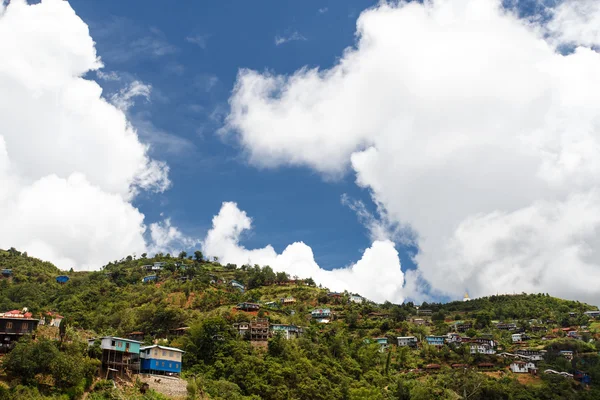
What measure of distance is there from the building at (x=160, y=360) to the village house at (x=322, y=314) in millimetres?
49138

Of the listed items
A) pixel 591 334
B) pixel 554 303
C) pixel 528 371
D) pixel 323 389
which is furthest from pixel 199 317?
pixel 554 303

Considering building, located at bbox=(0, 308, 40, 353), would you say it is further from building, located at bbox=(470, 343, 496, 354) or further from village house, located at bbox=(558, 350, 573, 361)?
village house, located at bbox=(558, 350, 573, 361)

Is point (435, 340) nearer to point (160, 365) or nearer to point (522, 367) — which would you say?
point (522, 367)

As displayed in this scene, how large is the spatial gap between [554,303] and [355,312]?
194ft

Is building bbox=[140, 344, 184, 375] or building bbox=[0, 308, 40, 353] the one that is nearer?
building bbox=[0, 308, 40, 353]

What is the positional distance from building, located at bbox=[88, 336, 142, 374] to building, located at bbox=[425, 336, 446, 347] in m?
65.4

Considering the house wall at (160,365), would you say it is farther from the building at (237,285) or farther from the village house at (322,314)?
the building at (237,285)

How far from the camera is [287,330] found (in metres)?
83.2

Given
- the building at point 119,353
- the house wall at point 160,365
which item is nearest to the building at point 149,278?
the house wall at point 160,365

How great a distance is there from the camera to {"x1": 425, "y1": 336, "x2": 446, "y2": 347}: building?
101 meters

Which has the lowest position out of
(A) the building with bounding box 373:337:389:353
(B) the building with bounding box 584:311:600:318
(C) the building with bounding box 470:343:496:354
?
(C) the building with bounding box 470:343:496:354

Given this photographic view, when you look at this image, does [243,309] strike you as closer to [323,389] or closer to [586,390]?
[323,389]

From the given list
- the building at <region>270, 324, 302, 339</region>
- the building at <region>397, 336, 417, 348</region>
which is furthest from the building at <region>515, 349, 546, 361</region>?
the building at <region>270, 324, 302, 339</region>

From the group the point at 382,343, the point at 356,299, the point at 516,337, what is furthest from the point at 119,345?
the point at 356,299
